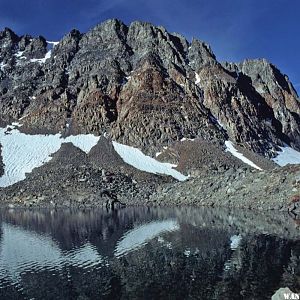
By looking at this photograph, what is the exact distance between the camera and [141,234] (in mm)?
70625

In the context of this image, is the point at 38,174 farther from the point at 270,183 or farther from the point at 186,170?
the point at 270,183

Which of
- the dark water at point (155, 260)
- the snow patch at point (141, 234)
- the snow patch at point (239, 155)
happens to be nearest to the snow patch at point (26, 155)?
the snow patch at point (239, 155)

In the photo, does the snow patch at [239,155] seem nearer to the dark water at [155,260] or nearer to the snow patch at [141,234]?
the dark water at [155,260]

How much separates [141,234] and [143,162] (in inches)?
4386

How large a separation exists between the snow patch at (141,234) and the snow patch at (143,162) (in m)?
86.8

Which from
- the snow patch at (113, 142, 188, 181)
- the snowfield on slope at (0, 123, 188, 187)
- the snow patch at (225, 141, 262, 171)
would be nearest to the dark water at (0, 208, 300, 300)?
the snow patch at (113, 142, 188, 181)

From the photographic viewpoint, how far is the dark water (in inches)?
1499

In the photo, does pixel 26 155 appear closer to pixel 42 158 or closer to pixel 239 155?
pixel 42 158

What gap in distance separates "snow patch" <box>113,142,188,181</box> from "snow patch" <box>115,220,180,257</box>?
285ft

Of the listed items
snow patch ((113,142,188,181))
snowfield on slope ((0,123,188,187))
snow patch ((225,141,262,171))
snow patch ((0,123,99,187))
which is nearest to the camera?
snow patch ((113,142,188,181))

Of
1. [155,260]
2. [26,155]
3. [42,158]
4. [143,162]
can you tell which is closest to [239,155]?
[143,162]

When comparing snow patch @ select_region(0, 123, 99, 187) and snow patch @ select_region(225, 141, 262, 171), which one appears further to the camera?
snow patch @ select_region(225, 141, 262, 171)

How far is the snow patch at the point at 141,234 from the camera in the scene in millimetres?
58906

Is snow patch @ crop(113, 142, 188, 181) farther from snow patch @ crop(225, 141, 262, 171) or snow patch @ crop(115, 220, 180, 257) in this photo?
snow patch @ crop(115, 220, 180, 257)
